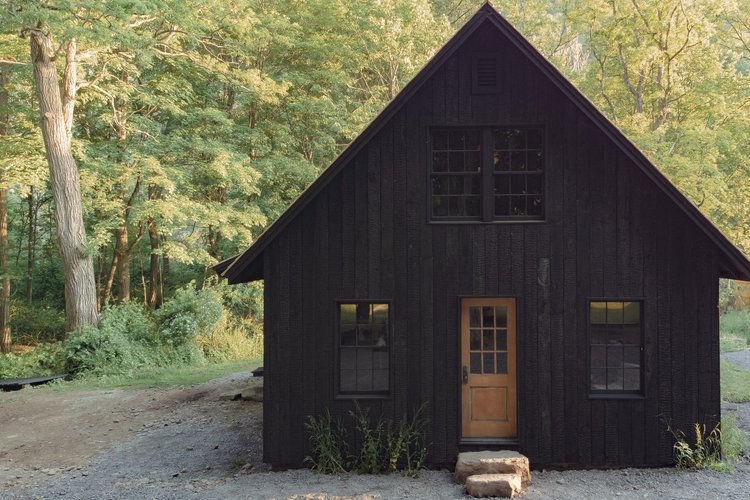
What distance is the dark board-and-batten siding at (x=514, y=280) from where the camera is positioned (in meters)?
8.26

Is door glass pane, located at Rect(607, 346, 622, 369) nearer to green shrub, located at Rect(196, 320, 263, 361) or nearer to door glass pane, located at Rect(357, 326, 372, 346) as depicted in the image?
door glass pane, located at Rect(357, 326, 372, 346)

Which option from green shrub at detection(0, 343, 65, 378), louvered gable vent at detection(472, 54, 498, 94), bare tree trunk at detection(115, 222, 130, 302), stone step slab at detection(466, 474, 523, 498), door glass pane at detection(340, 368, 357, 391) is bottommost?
stone step slab at detection(466, 474, 523, 498)

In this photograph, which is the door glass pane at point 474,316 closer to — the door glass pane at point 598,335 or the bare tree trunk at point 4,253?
the door glass pane at point 598,335

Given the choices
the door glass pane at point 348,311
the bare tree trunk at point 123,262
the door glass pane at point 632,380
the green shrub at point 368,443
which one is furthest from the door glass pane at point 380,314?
the bare tree trunk at point 123,262

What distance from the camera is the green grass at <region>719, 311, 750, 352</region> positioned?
68.2 ft

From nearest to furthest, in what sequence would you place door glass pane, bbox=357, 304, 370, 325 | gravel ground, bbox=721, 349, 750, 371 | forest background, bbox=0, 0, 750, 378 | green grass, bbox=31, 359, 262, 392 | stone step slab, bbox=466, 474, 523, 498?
stone step slab, bbox=466, 474, 523, 498 < door glass pane, bbox=357, 304, 370, 325 < green grass, bbox=31, 359, 262, 392 < forest background, bbox=0, 0, 750, 378 < gravel ground, bbox=721, 349, 750, 371

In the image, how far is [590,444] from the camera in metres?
8.26

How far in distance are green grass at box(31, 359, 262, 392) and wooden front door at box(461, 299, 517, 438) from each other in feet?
27.2

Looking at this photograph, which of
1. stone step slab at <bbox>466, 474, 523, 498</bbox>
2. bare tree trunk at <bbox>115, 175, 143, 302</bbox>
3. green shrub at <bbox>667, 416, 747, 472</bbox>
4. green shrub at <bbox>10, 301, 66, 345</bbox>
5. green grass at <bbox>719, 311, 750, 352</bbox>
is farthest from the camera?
green shrub at <bbox>10, 301, 66, 345</bbox>

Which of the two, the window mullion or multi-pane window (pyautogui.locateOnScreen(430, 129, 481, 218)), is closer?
the window mullion

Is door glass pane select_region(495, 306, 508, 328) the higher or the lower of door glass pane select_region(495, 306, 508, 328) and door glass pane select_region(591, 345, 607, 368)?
the higher

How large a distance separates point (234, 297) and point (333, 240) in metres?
12.2

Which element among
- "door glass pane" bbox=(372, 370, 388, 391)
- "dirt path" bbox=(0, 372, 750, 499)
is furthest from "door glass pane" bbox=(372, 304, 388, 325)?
"dirt path" bbox=(0, 372, 750, 499)

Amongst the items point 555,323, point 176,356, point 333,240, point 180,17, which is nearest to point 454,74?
point 333,240
